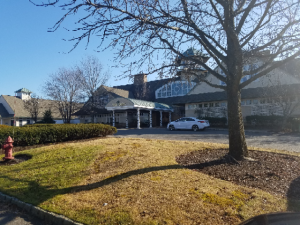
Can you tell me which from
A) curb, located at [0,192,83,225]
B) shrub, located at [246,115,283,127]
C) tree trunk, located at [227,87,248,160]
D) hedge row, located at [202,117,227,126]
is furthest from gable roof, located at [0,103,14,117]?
tree trunk, located at [227,87,248,160]

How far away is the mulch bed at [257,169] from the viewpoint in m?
4.40

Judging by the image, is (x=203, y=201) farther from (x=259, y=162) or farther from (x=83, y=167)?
(x=83, y=167)

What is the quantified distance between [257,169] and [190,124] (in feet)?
48.5

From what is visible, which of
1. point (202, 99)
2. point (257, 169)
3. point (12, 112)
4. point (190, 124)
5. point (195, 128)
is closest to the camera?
point (257, 169)

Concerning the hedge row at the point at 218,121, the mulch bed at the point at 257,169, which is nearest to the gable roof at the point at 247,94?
the hedge row at the point at 218,121

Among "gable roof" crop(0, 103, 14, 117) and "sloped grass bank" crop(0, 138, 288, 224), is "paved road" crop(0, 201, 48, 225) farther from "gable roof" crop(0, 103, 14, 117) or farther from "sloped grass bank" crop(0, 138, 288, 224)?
"gable roof" crop(0, 103, 14, 117)

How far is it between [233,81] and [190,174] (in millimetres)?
3234

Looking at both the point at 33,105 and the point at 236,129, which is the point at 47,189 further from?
the point at 33,105

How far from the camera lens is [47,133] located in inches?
421

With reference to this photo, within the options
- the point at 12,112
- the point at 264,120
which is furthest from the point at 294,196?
the point at 12,112

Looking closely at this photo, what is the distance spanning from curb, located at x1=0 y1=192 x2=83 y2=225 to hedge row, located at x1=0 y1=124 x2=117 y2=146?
6337 mm

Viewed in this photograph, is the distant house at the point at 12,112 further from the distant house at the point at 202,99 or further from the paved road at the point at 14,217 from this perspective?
the paved road at the point at 14,217

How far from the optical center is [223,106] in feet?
79.8

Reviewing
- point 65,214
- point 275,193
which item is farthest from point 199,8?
point 65,214
